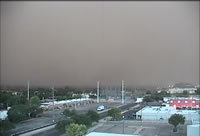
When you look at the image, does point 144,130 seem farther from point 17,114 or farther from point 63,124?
point 17,114

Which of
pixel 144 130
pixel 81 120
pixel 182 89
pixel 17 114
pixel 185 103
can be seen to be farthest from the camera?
pixel 182 89

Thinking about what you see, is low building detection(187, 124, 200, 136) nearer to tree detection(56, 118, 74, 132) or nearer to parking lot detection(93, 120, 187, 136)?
parking lot detection(93, 120, 187, 136)

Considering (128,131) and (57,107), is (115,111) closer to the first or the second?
(128,131)

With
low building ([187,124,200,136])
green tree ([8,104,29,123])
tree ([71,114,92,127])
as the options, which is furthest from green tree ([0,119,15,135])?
low building ([187,124,200,136])

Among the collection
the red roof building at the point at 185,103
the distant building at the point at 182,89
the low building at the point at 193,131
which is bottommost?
the distant building at the point at 182,89

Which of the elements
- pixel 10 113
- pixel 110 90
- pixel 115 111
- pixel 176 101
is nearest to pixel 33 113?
pixel 10 113

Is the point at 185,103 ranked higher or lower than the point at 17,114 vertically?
lower

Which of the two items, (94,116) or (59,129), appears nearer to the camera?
(59,129)

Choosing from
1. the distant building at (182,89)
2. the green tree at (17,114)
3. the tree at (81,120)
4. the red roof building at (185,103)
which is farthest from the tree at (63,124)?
the distant building at (182,89)

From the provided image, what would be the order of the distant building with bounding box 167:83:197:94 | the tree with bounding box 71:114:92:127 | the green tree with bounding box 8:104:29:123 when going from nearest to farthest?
the tree with bounding box 71:114:92:127, the green tree with bounding box 8:104:29:123, the distant building with bounding box 167:83:197:94

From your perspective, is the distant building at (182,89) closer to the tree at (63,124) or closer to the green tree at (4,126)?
the tree at (63,124)

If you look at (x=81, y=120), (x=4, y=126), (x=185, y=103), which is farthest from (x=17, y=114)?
(x=185, y=103)
